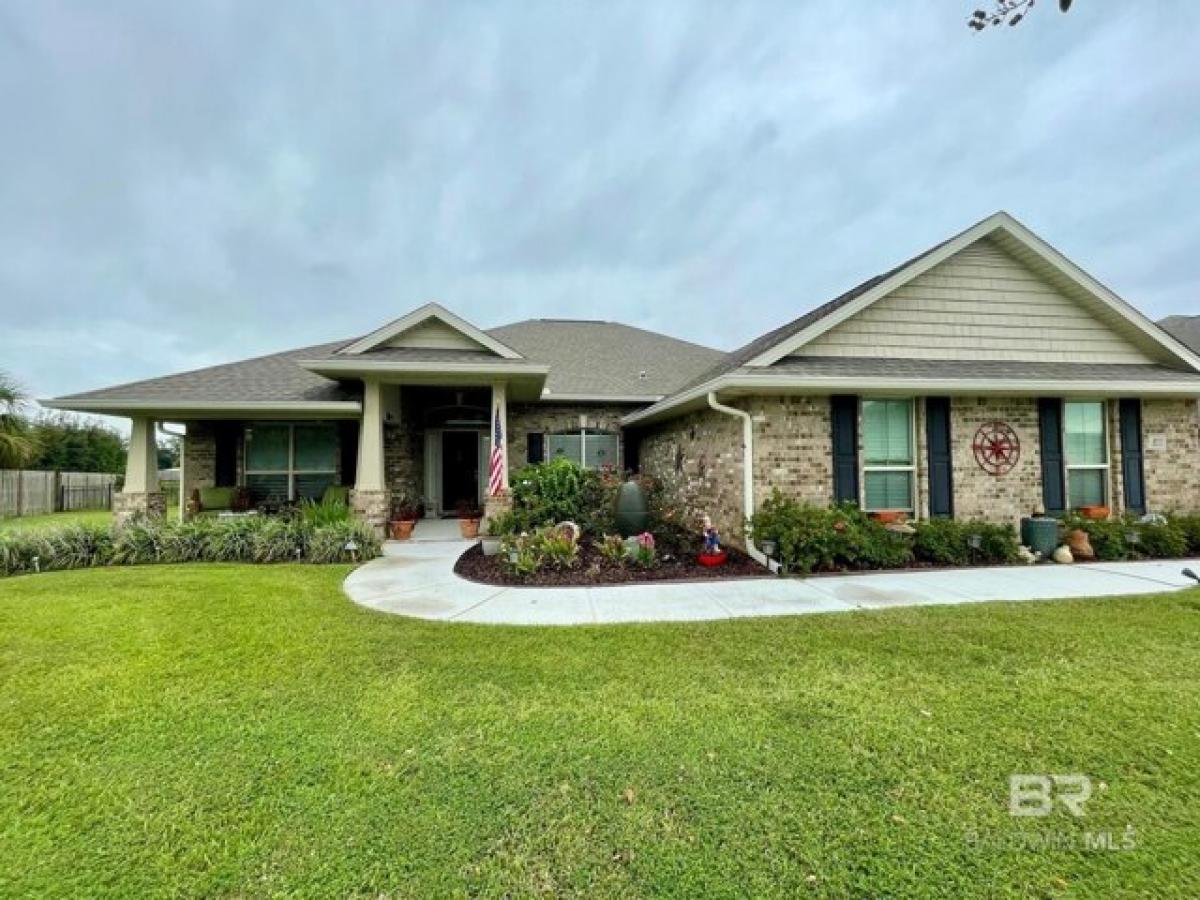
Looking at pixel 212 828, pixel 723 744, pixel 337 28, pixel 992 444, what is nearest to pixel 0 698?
pixel 212 828

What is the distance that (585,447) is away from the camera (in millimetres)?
13312

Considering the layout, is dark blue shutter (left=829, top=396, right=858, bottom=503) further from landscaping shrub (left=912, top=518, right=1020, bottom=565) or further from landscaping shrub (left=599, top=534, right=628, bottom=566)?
landscaping shrub (left=599, top=534, right=628, bottom=566)

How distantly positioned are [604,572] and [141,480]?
982cm

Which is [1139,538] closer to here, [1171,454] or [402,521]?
[1171,454]

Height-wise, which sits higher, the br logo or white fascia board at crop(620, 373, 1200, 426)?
white fascia board at crop(620, 373, 1200, 426)

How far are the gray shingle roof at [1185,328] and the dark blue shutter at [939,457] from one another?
549 inches

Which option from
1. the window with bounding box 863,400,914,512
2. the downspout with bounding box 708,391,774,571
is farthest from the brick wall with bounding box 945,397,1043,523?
the downspout with bounding box 708,391,774,571

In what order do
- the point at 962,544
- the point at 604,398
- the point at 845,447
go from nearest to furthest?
the point at 962,544 < the point at 845,447 < the point at 604,398

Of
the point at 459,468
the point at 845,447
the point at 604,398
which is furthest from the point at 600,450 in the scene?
the point at 845,447

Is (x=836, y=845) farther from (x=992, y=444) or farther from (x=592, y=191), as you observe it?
(x=592, y=191)

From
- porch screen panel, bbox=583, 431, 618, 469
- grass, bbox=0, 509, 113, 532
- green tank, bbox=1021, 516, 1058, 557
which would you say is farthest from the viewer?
grass, bbox=0, 509, 113, 532

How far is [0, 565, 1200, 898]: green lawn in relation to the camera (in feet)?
6.67

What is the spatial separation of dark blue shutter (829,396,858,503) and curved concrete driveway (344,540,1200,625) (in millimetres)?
1497

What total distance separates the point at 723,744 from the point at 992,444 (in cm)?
834
